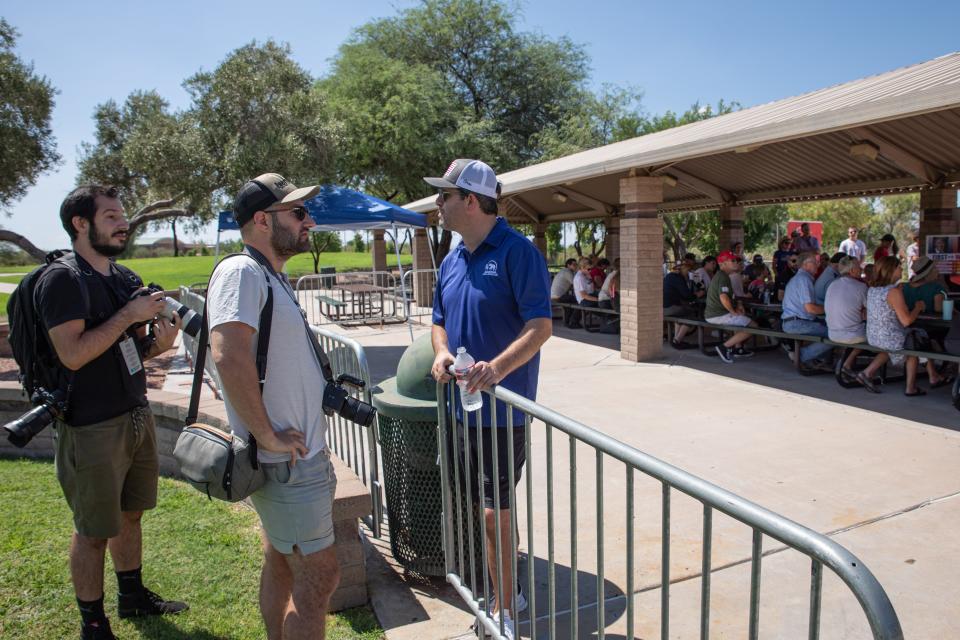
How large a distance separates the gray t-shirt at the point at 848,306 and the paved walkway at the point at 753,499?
0.63m

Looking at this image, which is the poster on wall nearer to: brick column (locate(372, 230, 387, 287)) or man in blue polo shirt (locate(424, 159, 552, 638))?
man in blue polo shirt (locate(424, 159, 552, 638))

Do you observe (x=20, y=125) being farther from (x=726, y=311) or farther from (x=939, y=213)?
(x=939, y=213)

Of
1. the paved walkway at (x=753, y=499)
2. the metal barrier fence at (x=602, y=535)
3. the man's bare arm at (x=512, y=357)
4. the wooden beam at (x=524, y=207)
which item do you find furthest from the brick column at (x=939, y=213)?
the man's bare arm at (x=512, y=357)

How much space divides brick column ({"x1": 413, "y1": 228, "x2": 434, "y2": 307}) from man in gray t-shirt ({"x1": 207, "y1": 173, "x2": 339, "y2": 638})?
15324 mm

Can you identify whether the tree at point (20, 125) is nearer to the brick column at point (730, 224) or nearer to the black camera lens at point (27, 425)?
the black camera lens at point (27, 425)

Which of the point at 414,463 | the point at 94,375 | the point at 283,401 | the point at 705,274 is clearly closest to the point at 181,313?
the point at 94,375

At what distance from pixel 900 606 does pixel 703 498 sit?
7.61 ft

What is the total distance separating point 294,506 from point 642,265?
757 cm

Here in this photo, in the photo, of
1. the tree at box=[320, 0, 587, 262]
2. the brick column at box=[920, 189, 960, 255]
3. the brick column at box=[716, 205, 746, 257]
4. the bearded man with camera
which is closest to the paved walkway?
the bearded man with camera

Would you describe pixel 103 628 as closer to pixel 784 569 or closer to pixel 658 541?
pixel 658 541

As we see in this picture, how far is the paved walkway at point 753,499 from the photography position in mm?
3061

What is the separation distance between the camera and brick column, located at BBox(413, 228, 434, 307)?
61.0 feet

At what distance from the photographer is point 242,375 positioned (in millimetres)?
2129

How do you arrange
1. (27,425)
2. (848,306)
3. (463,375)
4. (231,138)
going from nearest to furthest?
(463,375)
(27,425)
(848,306)
(231,138)
